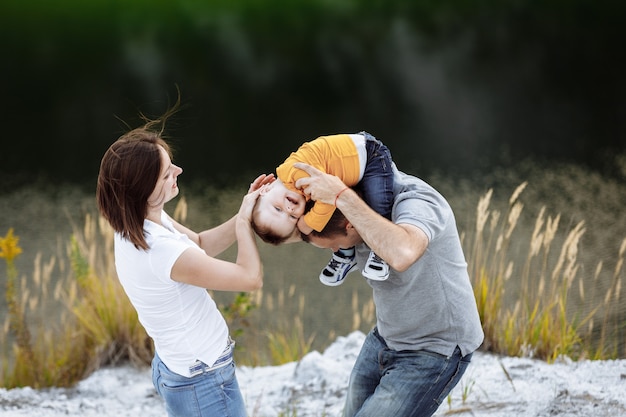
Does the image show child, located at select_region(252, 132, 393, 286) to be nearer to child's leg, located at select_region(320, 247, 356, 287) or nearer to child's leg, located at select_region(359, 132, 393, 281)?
child's leg, located at select_region(359, 132, 393, 281)

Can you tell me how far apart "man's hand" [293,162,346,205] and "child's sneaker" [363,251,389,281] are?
19 centimetres

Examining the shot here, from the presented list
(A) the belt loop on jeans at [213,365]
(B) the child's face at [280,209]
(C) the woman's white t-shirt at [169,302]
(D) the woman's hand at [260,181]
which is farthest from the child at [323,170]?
(A) the belt loop on jeans at [213,365]

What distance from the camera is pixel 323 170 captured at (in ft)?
6.60

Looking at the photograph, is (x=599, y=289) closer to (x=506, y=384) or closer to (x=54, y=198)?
(x=506, y=384)

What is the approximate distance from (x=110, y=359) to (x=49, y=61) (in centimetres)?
912

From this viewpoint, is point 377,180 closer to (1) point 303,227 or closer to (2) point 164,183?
(1) point 303,227

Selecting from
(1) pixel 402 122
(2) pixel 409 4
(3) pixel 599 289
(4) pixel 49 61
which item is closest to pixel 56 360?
(3) pixel 599 289

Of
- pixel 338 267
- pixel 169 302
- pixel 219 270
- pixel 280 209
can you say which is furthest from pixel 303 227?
pixel 169 302

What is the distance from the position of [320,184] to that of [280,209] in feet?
0.63

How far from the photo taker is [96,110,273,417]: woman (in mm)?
1895

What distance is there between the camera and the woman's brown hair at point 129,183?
1.90 metres

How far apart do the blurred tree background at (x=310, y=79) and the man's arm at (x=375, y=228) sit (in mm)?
6446

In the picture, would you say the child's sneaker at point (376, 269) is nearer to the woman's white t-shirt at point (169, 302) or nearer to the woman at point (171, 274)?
the woman at point (171, 274)

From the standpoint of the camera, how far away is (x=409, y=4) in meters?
14.4
